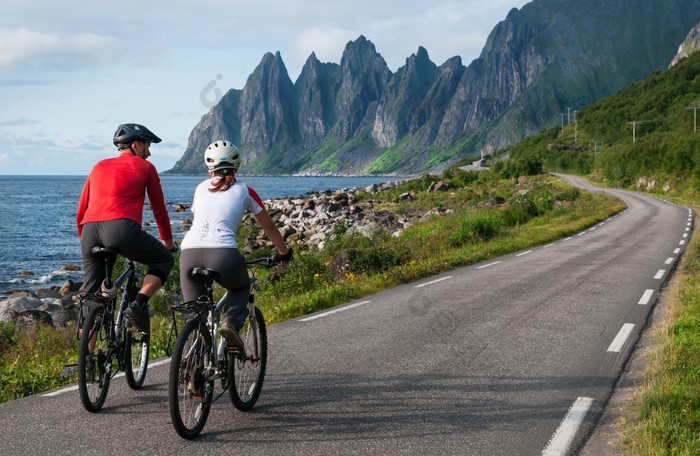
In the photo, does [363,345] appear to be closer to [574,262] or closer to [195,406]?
[195,406]

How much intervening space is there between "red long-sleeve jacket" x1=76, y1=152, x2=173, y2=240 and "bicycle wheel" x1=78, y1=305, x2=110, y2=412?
31.5 inches

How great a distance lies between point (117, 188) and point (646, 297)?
916cm

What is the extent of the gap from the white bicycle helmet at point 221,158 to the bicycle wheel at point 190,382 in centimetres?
119

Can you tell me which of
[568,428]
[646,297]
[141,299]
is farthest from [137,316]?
[646,297]

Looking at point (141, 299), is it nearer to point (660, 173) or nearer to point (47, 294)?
point (47, 294)

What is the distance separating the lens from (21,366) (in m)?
6.37

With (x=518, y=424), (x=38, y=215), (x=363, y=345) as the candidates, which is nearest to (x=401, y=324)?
(x=363, y=345)

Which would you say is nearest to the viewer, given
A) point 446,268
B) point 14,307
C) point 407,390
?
point 407,390

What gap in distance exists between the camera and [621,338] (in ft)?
23.7

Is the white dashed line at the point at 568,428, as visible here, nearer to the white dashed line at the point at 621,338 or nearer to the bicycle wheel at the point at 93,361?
the white dashed line at the point at 621,338

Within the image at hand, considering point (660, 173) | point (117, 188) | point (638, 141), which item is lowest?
point (660, 173)

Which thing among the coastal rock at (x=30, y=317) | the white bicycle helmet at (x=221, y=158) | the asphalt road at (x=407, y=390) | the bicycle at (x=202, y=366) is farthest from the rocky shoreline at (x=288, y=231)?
the white bicycle helmet at (x=221, y=158)

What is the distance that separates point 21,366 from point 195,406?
3452 millimetres

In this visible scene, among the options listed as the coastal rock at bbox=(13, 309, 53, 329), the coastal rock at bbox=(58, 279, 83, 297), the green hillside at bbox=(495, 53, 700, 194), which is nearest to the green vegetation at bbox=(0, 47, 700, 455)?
the coastal rock at bbox=(13, 309, 53, 329)
